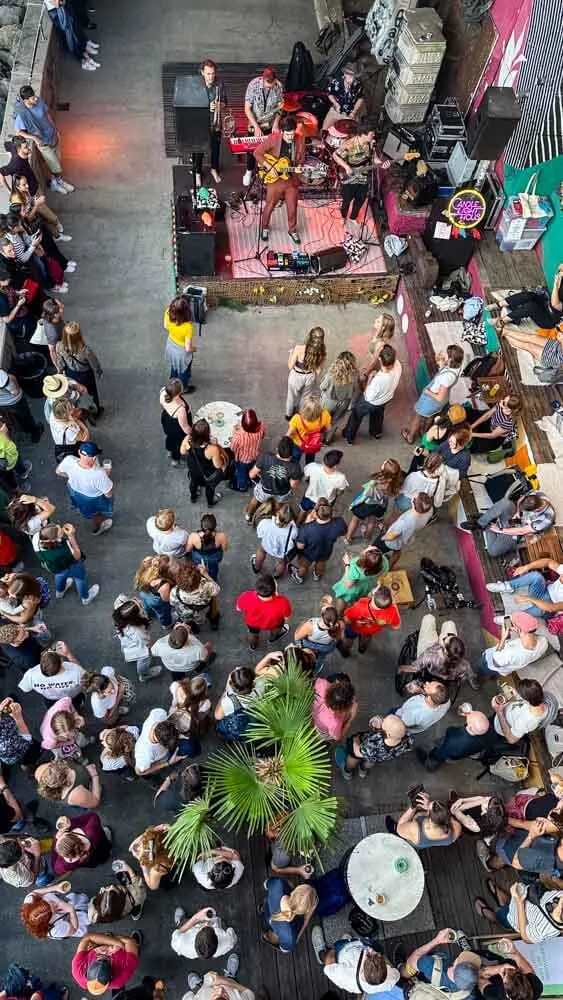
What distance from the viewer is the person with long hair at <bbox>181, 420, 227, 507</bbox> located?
688 centimetres

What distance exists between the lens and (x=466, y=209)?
372 inches

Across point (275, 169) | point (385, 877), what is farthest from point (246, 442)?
point (275, 169)

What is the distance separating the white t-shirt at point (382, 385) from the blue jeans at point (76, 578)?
11.2 feet

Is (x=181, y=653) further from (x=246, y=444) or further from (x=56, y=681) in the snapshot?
(x=246, y=444)

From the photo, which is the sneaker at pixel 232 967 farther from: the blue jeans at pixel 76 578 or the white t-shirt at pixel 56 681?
the blue jeans at pixel 76 578

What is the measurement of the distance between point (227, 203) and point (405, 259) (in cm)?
264

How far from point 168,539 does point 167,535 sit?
0.04 m

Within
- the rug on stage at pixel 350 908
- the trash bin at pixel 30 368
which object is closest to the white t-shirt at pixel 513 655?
the rug on stage at pixel 350 908

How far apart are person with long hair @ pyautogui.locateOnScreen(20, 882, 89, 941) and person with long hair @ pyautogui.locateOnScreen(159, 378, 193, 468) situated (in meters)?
3.92

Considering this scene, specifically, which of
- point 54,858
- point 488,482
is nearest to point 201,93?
point 488,482

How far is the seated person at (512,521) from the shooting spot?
22.3 ft

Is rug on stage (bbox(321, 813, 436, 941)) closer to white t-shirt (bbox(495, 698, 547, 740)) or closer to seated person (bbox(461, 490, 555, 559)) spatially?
white t-shirt (bbox(495, 698, 547, 740))

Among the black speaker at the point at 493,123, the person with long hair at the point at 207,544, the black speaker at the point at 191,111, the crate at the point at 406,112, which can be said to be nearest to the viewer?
the person with long hair at the point at 207,544

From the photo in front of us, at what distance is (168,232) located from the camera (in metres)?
10.3
